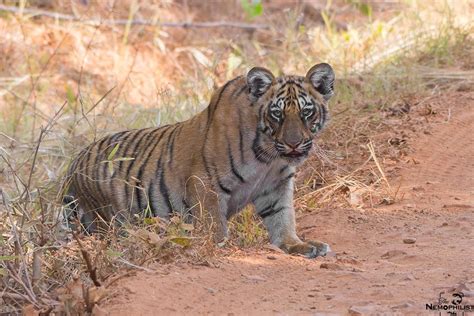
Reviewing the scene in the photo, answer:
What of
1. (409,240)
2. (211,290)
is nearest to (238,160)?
(409,240)

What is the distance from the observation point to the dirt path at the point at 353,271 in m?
4.06

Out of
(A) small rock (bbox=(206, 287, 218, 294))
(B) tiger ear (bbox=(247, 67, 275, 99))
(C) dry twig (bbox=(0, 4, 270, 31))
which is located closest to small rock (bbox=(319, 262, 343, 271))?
(A) small rock (bbox=(206, 287, 218, 294))

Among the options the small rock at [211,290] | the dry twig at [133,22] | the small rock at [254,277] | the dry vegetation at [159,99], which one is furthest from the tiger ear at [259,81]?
the dry twig at [133,22]

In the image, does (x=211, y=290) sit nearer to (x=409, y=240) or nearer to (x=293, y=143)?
(x=293, y=143)

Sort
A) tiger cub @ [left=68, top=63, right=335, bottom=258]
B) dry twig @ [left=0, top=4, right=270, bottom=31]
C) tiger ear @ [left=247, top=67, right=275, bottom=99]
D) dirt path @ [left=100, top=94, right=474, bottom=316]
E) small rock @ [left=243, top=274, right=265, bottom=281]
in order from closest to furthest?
dirt path @ [left=100, top=94, right=474, bottom=316] → small rock @ [left=243, top=274, right=265, bottom=281] → tiger cub @ [left=68, top=63, right=335, bottom=258] → tiger ear @ [left=247, top=67, right=275, bottom=99] → dry twig @ [left=0, top=4, right=270, bottom=31]

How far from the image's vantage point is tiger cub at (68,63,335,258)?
213 inches

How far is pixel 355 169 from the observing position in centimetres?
673

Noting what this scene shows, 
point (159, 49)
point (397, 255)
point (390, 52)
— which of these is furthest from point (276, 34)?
point (397, 255)

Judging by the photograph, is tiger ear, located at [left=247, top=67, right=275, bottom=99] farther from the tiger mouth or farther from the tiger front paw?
the tiger front paw

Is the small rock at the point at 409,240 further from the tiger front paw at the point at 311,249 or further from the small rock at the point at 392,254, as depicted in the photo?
the tiger front paw at the point at 311,249

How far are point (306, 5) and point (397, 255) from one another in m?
8.45

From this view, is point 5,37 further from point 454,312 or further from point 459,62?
point 454,312

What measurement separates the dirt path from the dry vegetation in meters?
0.17

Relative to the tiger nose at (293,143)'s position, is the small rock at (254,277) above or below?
below
